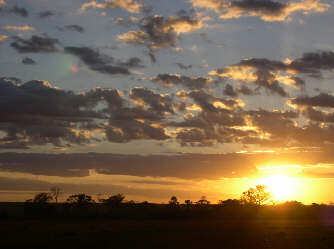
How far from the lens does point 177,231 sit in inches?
2483

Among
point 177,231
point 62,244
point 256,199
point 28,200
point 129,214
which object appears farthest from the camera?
point 256,199

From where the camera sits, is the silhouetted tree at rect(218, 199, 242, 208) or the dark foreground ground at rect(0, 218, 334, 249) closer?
the dark foreground ground at rect(0, 218, 334, 249)

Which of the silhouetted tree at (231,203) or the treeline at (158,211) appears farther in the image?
the silhouetted tree at (231,203)

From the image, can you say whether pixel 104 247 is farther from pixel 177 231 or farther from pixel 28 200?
pixel 28 200

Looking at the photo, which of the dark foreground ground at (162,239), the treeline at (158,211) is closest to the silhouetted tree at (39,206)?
the treeline at (158,211)

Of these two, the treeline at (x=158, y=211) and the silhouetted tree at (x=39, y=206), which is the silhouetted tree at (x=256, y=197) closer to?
the treeline at (x=158, y=211)

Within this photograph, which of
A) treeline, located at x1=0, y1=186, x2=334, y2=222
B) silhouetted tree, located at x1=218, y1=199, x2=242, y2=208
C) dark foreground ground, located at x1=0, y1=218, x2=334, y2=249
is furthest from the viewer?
silhouetted tree, located at x1=218, y1=199, x2=242, y2=208

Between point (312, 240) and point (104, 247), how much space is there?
23.4 m

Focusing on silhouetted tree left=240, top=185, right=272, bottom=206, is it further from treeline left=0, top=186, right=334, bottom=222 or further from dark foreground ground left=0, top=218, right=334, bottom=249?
dark foreground ground left=0, top=218, right=334, bottom=249

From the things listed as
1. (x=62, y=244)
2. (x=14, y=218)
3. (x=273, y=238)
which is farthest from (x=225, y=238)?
(x=14, y=218)

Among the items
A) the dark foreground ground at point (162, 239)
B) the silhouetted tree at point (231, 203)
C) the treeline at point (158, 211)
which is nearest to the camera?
the dark foreground ground at point (162, 239)

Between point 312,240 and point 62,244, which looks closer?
point 62,244

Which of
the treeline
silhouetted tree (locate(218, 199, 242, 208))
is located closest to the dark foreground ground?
the treeline

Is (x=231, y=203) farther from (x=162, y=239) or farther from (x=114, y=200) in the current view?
(x=162, y=239)
